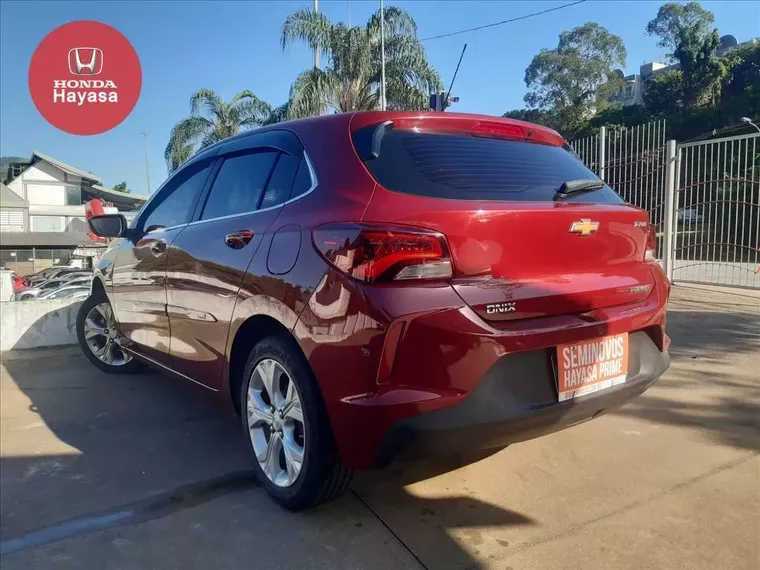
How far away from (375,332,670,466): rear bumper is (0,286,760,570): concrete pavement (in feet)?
1.41

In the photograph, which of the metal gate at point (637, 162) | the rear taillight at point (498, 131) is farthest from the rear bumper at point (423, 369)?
the metal gate at point (637, 162)

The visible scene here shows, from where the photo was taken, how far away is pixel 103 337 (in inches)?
208

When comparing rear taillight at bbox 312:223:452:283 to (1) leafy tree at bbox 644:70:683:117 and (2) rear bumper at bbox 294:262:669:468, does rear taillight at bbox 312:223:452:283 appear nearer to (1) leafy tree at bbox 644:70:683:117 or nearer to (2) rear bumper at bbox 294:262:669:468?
(2) rear bumper at bbox 294:262:669:468

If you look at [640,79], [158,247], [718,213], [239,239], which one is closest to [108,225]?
[158,247]

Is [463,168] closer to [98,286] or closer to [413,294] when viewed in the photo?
[413,294]

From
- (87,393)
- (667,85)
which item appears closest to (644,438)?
(87,393)

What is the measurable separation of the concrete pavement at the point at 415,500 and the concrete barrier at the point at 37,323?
8.98ft

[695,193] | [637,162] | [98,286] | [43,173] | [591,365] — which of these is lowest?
[591,365]

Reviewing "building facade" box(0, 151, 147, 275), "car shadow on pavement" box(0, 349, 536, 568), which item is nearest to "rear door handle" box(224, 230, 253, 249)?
"car shadow on pavement" box(0, 349, 536, 568)

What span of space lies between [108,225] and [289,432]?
2.44 metres

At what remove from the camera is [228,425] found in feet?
12.7

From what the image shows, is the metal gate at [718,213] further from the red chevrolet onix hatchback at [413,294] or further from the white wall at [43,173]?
the white wall at [43,173]

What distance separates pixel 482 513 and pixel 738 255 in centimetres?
692

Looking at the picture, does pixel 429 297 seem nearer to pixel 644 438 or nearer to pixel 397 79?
pixel 644 438
